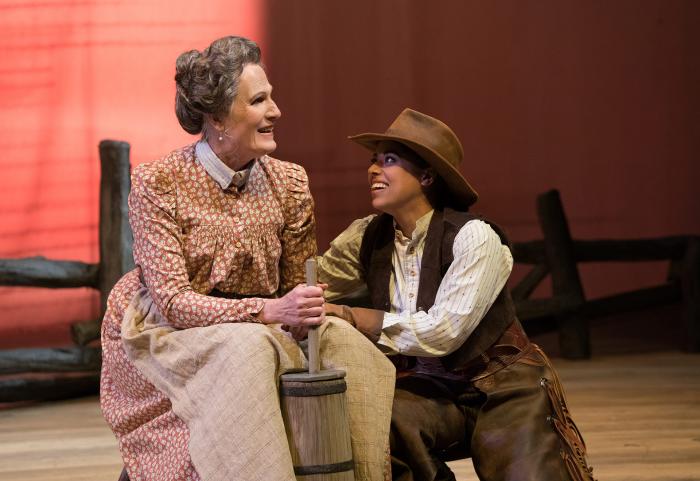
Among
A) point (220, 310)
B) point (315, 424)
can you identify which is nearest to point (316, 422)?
point (315, 424)

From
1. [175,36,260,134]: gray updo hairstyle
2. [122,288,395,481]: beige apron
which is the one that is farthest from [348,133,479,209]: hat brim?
[122,288,395,481]: beige apron

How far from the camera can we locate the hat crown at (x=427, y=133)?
3.69 metres

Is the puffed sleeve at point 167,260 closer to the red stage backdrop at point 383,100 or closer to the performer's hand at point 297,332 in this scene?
the performer's hand at point 297,332

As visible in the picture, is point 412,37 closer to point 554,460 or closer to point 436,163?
point 436,163

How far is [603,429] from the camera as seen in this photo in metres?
5.12

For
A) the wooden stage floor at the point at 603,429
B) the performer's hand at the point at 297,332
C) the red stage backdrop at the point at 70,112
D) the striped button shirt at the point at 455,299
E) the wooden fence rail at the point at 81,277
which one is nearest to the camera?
the performer's hand at the point at 297,332

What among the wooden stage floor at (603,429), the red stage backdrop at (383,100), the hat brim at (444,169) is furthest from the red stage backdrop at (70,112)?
the hat brim at (444,169)

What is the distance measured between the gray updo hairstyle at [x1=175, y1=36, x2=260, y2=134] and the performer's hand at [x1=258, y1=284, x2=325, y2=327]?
0.60 meters

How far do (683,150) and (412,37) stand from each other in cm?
206

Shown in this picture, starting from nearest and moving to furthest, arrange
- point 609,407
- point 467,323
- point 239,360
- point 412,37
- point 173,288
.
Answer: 1. point 239,360
2. point 173,288
3. point 467,323
4. point 609,407
5. point 412,37

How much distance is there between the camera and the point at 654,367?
21.9 ft

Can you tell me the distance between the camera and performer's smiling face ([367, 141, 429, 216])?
371cm

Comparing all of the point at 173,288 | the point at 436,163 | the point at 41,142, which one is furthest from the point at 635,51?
the point at 173,288

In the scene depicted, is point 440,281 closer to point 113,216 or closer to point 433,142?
point 433,142
